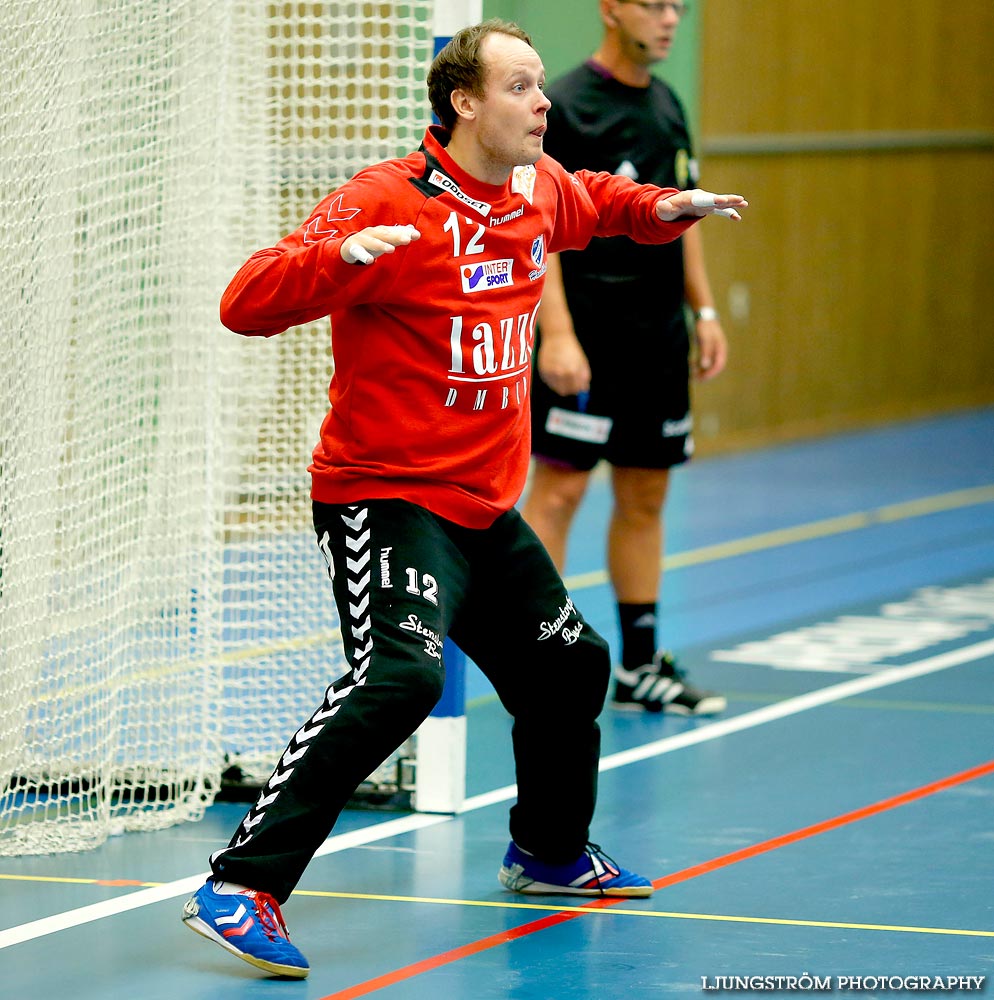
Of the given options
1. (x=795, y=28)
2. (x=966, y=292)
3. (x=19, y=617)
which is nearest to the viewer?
(x=19, y=617)

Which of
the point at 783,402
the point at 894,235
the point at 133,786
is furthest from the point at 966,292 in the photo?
the point at 133,786

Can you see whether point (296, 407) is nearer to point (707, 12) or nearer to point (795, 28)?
point (707, 12)

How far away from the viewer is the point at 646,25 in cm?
587

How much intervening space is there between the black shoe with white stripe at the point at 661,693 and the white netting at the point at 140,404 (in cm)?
125

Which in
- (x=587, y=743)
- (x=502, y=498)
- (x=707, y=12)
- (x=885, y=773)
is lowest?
(x=885, y=773)

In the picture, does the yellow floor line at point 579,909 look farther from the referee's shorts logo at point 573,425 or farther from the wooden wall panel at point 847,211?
the wooden wall panel at point 847,211

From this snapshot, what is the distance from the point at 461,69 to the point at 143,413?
5.01 ft

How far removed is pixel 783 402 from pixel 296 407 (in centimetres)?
955

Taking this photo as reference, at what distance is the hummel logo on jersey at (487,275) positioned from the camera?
383 cm

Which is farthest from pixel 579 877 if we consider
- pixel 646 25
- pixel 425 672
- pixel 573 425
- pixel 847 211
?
pixel 847 211

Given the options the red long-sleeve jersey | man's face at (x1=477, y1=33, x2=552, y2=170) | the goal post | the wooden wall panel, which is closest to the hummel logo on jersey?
the red long-sleeve jersey

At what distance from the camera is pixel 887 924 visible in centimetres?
403

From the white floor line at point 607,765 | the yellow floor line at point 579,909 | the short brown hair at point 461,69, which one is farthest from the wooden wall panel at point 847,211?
the short brown hair at point 461,69

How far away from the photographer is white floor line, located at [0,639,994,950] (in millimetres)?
4090
